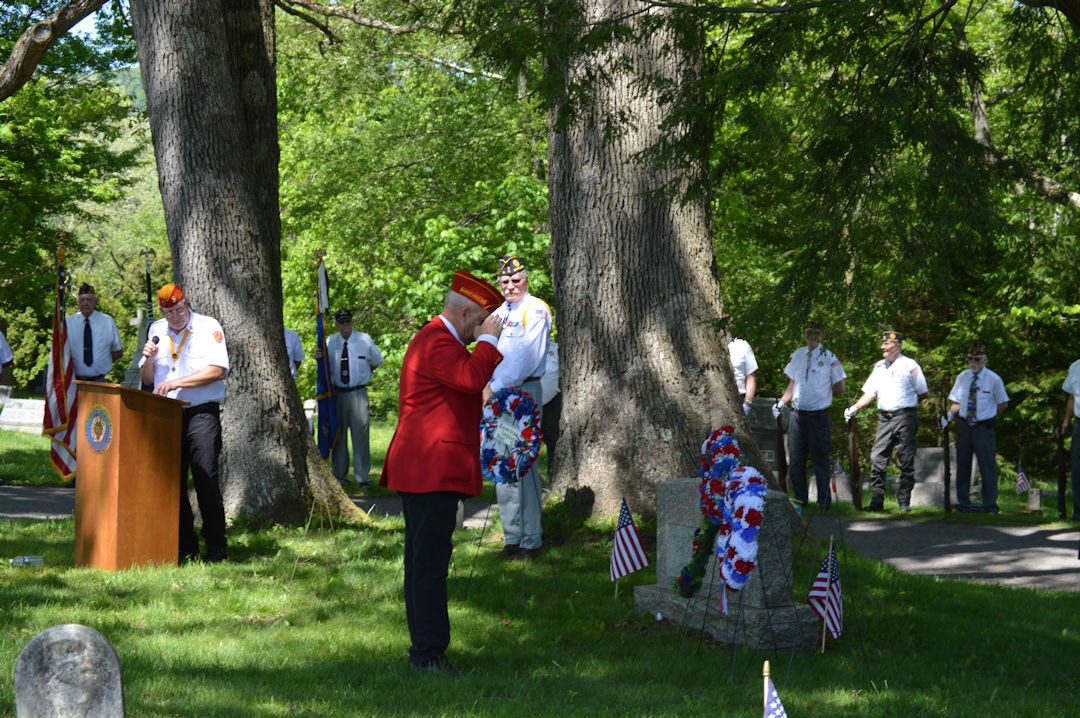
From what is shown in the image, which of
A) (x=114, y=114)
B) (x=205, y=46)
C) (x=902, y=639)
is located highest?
(x=114, y=114)

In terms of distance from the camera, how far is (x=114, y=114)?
94.7 ft

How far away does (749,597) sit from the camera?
7.84 meters

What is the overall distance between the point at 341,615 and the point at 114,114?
77.1 ft

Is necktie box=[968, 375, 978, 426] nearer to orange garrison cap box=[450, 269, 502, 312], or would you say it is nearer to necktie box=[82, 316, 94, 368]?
necktie box=[82, 316, 94, 368]

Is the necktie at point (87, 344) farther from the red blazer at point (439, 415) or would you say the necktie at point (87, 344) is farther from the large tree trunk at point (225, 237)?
the red blazer at point (439, 415)

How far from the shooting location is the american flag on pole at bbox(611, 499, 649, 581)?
8539 mm

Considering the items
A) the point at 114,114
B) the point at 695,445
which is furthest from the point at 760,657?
the point at 114,114

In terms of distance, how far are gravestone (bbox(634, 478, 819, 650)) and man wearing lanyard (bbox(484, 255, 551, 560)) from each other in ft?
5.79

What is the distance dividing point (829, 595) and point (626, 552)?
5.32 feet

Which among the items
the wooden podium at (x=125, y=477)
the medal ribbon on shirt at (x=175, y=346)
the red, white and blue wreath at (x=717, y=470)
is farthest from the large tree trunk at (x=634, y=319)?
the wooden podium at (x=125, y=477)

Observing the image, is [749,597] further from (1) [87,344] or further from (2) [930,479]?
(2) [930,479]

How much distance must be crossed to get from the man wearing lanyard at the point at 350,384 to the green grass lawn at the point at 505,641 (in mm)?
5661

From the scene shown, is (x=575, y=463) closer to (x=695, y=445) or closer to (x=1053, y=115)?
(x=695, y=445)

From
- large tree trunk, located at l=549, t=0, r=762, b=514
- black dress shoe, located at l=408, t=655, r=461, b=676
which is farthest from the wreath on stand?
large tree trunk, located at l=549, t=0, r=762, b=514
